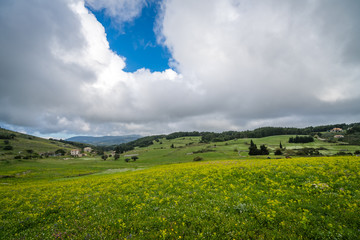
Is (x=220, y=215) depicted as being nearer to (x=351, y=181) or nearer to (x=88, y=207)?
(x=88, y=207)

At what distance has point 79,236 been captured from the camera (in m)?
8.20

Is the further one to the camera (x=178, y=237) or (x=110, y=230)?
(x=110, y=230)

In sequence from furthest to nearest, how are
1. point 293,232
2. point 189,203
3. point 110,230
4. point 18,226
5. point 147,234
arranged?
1. point 189,203
2. point 18,226
3. point 110,230
4. point 147,234
5. point 293,232

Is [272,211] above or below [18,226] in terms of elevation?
above

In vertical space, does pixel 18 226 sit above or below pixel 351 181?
below

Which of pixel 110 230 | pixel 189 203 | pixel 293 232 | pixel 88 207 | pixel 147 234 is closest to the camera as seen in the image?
pixel 293 232

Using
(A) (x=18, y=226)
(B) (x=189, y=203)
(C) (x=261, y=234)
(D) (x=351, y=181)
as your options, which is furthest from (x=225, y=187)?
(A) (x=18, y=226)

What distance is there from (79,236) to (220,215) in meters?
8.47

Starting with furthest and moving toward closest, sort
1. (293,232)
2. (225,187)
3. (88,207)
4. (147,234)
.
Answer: (225,187) < (88,207) < (147,234) < (293,232)

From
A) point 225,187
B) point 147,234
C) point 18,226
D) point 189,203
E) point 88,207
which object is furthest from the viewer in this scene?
point 225,187

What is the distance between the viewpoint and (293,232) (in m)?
7.08

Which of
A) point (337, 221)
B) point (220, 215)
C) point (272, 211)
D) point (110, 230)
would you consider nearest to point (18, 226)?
point (110, 230)

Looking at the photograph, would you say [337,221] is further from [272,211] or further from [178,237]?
[178,237]

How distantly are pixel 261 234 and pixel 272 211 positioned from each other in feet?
7.80
